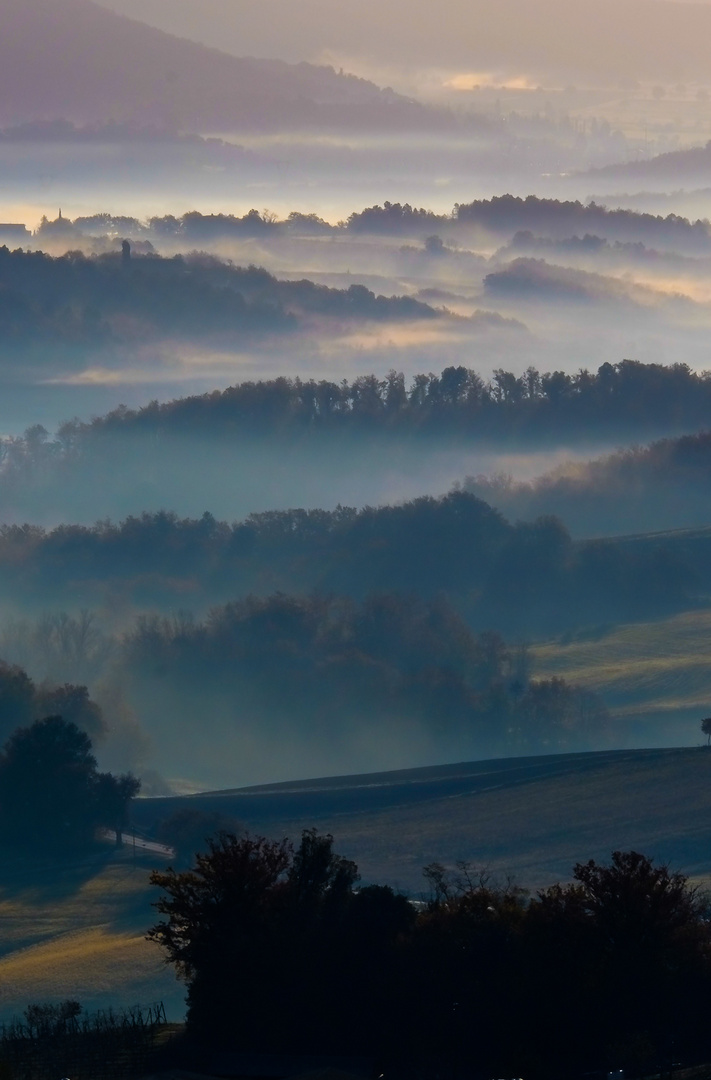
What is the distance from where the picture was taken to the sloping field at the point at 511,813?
77375 mm

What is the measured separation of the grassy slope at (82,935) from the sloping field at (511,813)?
828 centimetres

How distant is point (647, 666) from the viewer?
13950 cm

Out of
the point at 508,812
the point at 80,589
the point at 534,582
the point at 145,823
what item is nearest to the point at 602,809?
the point at 508,812

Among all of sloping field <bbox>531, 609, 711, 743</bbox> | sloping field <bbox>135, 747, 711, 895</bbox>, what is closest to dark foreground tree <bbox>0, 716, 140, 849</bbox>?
sloping field <bbox>135, 747, 711, 895</bbox>

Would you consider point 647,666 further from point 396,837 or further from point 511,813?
point 396,837

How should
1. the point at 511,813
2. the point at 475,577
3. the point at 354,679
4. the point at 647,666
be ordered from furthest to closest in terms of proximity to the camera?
the point at 475,577
the point at 354,679
the point at 647,666
the point at 511,813

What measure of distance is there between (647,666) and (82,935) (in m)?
76.4

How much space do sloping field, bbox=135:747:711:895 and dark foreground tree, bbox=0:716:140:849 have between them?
12.2 ft

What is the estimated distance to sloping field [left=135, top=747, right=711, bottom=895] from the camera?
77375 millimetres

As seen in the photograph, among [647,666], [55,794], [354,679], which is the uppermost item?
[354,679]

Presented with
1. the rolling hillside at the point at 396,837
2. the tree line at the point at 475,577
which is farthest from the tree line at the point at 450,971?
the tree line at the point at 475,577

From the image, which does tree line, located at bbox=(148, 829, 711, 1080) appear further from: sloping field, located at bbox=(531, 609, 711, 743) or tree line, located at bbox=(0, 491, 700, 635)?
tree line, located at bbox=(0, 491, 700, 635)

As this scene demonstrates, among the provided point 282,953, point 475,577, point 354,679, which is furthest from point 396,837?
point 475,577

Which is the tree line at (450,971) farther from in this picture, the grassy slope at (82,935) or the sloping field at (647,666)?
the sloping field at (647,666)
